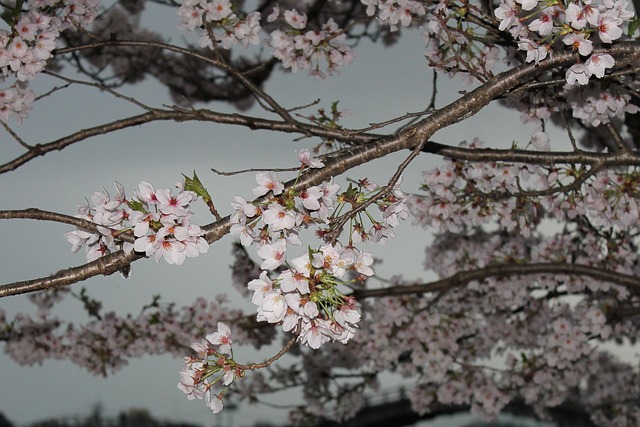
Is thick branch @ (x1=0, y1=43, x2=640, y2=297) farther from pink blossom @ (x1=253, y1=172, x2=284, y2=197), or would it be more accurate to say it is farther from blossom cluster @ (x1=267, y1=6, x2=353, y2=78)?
blossom cluster @ (x1=267, y1=6, x2=353, y2=78)

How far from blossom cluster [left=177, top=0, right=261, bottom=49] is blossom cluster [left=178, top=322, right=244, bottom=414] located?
9.55 feet

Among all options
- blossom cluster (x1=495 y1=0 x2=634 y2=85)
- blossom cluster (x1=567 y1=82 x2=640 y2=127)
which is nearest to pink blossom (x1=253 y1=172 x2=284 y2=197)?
blossom cluster (x1=495 y1=0 x2=634 y2=85)

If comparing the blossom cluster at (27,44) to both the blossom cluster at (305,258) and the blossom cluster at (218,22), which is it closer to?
the blossom cluster at (218,22)

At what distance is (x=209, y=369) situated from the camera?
9.93 feet

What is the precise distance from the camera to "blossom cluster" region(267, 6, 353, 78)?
601cm

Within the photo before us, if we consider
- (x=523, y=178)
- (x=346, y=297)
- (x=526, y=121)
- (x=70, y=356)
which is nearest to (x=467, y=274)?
(x=523, y=178)

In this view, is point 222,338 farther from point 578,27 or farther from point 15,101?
point 15,101

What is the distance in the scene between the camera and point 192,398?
9.95 feet

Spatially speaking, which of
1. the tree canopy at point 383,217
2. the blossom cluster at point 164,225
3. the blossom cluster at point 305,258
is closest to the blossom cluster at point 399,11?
the tree canopy at point 383,217

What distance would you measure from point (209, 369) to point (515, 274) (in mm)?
3722

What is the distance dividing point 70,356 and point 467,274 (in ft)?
14.9

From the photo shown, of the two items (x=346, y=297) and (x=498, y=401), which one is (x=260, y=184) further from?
(x=498, y=401)

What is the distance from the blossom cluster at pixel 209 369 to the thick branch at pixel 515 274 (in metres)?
3.35

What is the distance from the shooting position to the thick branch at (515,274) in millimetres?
5855
